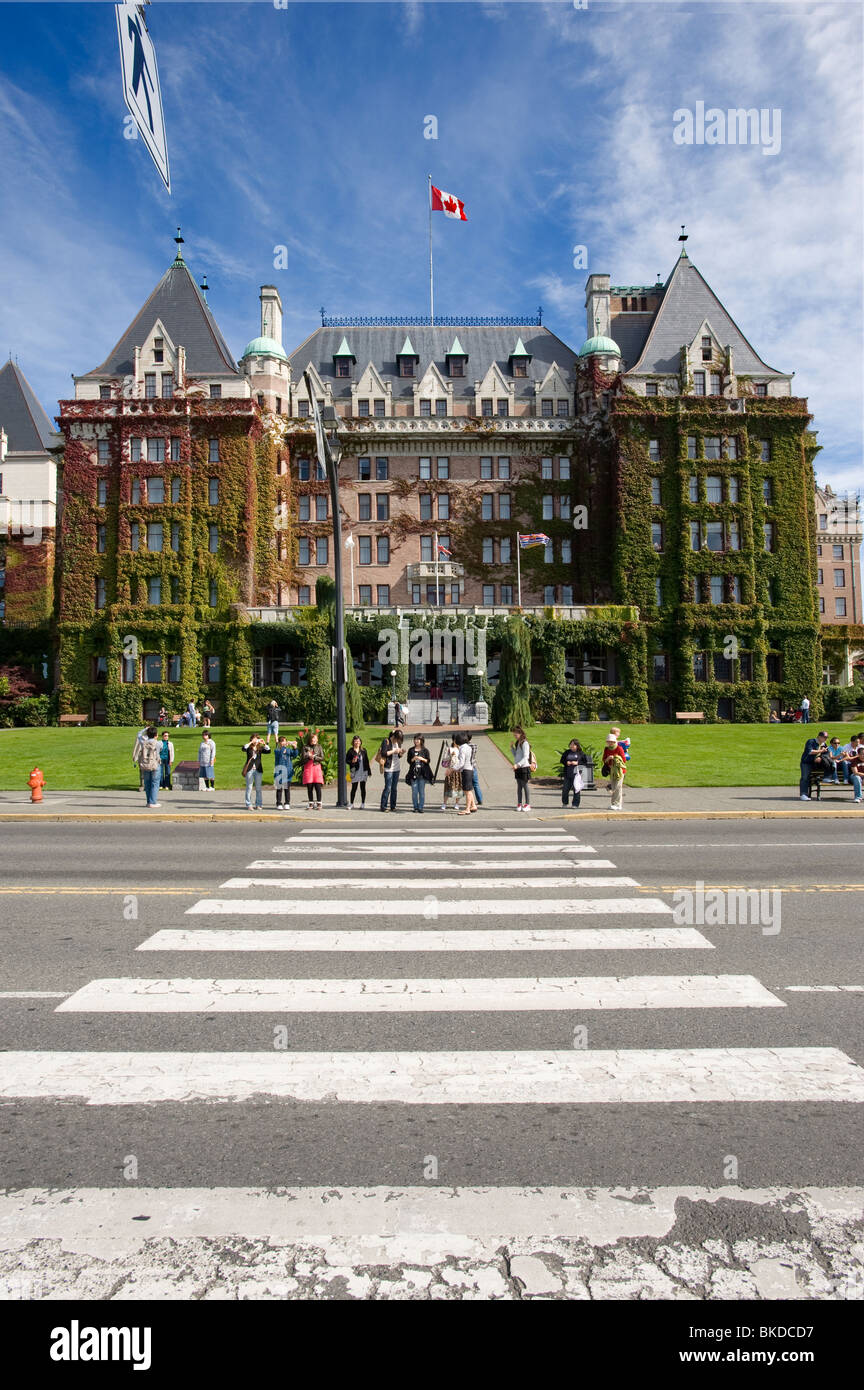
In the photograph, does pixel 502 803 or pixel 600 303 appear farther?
pixel 600 303

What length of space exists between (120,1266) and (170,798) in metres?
18.2

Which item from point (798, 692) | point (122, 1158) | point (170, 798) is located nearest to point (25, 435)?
point (170, 798)

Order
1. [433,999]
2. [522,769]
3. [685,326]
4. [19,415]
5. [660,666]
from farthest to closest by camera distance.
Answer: [19,415]
[685,326]
[660,666]
[522,769]
[433,999]

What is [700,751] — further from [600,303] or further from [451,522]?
[600,303]

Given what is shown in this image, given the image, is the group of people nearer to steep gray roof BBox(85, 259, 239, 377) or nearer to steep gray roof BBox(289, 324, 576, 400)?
steep gray roof BBox(289, 324, 576, 400)

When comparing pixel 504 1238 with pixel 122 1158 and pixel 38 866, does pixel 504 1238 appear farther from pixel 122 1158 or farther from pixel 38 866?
pixel 38 866

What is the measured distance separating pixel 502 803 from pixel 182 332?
142ft

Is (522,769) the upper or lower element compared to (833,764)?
upper

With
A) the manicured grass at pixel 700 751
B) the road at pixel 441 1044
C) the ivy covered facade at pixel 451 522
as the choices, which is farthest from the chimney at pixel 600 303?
the road at pixel 441 1044

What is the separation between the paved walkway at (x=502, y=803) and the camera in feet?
57.5

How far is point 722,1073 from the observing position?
16.5 feet

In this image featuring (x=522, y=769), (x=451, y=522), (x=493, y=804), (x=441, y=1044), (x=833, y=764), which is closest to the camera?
(x=441, y=1044)

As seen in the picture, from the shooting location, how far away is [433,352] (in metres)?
56.9

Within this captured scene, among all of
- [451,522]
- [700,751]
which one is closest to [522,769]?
[700,751]
